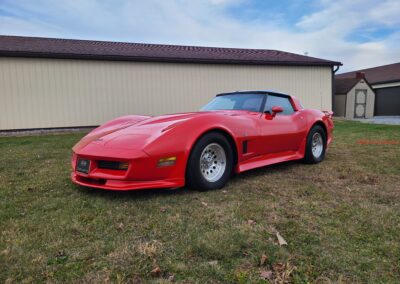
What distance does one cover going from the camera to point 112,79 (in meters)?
12.3

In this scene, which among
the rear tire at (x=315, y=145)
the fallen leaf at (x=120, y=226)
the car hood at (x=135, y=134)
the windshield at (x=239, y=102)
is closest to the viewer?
the fallen leaf at (x=120, y=226)

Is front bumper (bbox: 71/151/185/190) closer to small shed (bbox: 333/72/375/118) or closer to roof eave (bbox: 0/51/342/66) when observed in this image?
roof eave (bbox: 0/51/342/66)

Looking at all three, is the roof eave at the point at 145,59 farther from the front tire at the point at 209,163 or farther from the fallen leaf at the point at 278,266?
the fallen leaf at the point at 278,266

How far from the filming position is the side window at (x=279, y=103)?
4479 millimetres

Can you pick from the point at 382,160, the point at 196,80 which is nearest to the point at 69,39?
the point at 196,80

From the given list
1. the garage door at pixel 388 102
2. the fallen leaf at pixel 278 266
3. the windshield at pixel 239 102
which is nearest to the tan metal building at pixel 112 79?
the windshield at pixel 239 102

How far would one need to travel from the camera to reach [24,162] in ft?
17.5

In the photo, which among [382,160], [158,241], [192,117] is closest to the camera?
[158,241]

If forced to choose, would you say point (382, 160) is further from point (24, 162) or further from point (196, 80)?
point (196, 80)

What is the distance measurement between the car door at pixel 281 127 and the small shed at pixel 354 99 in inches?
671

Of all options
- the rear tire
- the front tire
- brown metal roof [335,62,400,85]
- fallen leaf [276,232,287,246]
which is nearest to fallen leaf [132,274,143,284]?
fallen leaf [276,232,287,246]

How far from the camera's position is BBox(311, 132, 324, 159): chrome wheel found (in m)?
5.16

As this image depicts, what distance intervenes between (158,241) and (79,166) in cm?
155

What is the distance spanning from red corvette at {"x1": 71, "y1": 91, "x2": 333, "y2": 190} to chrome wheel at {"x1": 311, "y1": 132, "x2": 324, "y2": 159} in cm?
56
